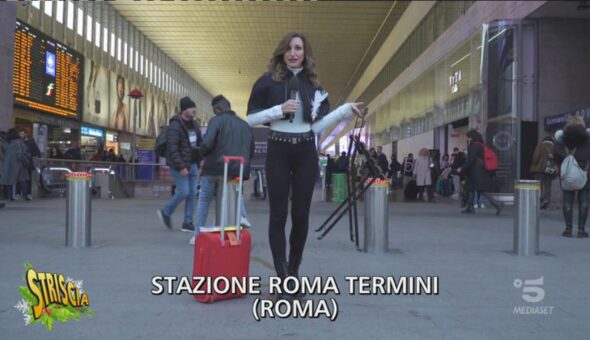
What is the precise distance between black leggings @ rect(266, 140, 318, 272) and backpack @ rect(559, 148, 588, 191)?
5.16 m

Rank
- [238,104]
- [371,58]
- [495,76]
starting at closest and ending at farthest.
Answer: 1. [495,76]
2. [371,58]
3. [238,104]

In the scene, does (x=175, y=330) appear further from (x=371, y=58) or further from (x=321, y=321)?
(x=371, y=58)

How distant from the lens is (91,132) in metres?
25.8

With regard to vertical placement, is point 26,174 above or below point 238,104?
below

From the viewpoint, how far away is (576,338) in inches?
132

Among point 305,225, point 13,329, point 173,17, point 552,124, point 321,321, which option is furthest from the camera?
point 173,17

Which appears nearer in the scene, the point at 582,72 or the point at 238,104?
the point at 582,72

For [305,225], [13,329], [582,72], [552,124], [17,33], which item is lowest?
[13,329]

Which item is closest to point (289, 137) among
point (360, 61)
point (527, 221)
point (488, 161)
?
point (527, 221)

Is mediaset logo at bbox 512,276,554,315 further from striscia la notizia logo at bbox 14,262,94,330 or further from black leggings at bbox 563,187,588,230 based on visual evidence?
black leggings at bbox 563,187,588,230

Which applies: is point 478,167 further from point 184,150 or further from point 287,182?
point 287,182

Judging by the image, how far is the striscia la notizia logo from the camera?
3504mm

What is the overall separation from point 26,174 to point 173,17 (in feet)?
64.0

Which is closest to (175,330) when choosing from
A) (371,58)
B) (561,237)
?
(561,237)
